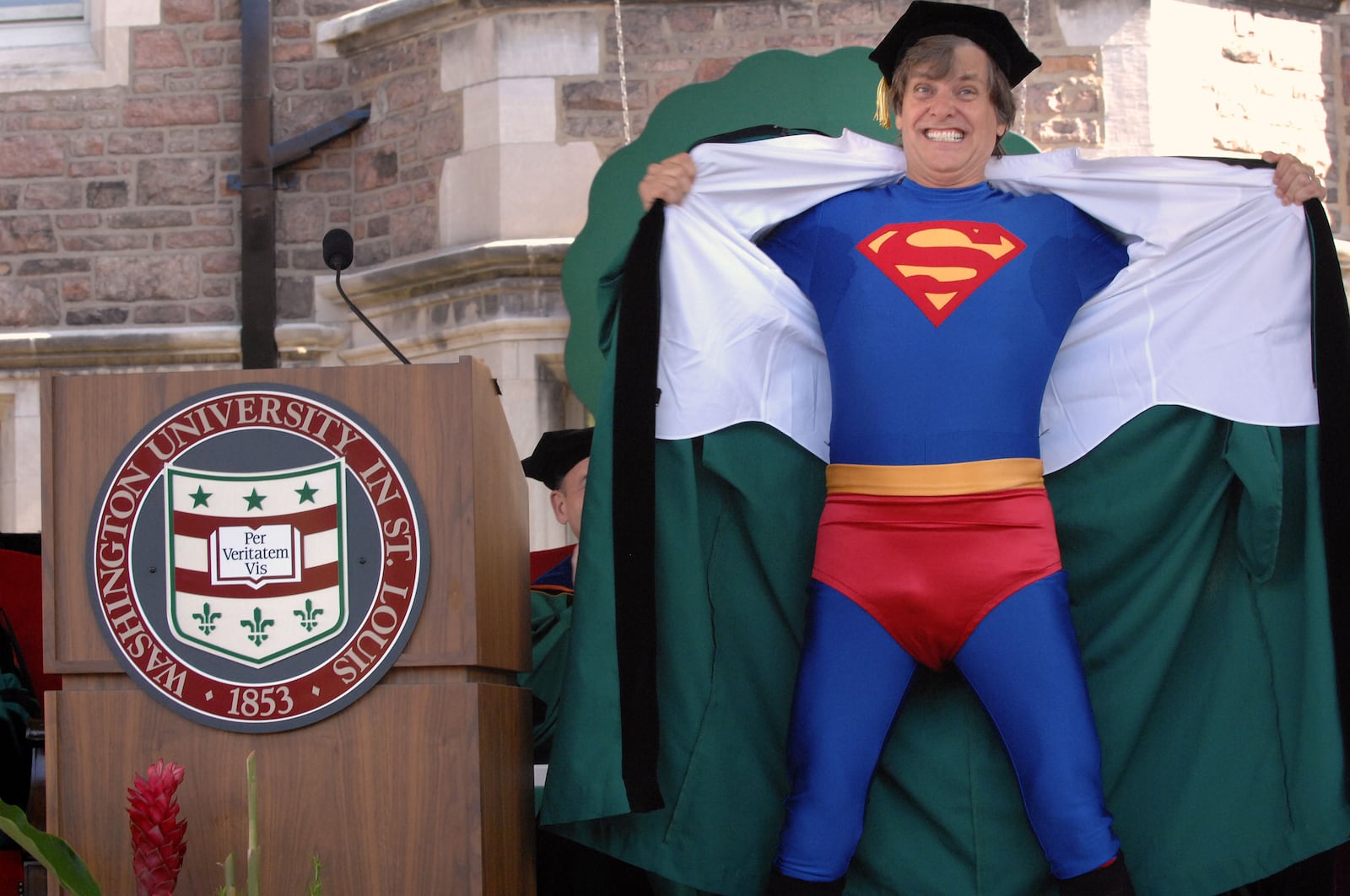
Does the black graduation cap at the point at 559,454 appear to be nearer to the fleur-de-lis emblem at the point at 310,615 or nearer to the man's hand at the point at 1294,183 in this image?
the man's hand at the point at 1294,183

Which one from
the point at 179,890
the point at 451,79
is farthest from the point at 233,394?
the point at 451,79

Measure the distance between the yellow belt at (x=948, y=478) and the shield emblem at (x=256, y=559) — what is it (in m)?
0.84

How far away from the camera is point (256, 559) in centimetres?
203

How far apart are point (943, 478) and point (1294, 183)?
81 centimetres

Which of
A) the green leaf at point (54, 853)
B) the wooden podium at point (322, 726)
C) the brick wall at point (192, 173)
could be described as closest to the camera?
the green leaf at point (54, 853)

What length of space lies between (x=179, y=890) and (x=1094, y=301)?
1692mm

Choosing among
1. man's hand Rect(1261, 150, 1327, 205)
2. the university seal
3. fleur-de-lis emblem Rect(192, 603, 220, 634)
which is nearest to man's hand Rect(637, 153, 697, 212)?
the university seal

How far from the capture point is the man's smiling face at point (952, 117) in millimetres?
2633

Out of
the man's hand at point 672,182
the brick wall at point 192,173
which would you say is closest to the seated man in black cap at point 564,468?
the man's hand at point 672,182

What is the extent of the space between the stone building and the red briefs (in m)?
2.92

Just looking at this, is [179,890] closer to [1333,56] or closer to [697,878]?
[697,878]

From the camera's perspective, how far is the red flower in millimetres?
1813

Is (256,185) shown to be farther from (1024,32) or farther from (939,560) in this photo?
(939,560)

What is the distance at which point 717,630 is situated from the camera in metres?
2.67
